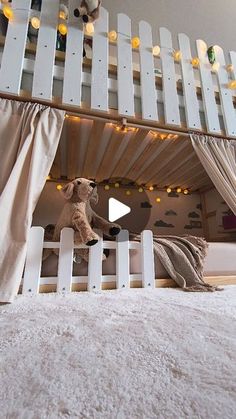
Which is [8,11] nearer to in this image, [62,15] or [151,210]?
[62,15]

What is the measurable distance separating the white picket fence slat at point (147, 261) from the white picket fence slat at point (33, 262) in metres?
0.50

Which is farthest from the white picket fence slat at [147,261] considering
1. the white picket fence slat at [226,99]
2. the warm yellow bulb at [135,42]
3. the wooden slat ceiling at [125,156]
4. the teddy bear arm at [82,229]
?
the warm yellow bulb at [135,42]

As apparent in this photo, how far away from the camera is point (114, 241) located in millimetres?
1021

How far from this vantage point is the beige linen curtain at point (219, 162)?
4.15ft

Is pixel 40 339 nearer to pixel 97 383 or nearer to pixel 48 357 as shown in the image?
pixel 48 357

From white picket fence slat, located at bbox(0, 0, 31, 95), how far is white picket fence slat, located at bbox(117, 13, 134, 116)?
1.79ft

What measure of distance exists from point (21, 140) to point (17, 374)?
0.95 m

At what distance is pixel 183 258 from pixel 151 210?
1261 mm

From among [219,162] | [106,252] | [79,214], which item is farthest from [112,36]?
[106,252]

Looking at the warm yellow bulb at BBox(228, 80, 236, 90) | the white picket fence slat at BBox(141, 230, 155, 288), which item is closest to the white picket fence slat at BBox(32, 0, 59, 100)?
the white picket fence slat at BBox(141, 230, 155, 288)

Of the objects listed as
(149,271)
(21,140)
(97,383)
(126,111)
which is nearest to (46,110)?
(21,140)

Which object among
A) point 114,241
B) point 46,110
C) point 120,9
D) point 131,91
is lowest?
point 114,241

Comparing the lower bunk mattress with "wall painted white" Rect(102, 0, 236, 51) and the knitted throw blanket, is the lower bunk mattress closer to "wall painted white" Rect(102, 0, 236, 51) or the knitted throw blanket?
the knitted throw blanket
